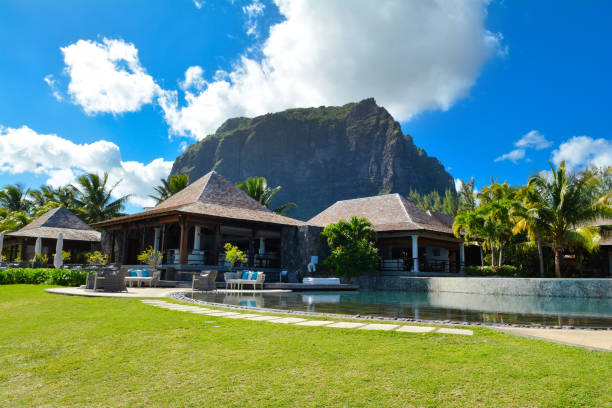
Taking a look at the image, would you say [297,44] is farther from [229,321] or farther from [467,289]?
[229,321]

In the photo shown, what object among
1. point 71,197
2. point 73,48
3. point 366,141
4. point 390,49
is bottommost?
point 71,197

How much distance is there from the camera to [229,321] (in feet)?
18.8

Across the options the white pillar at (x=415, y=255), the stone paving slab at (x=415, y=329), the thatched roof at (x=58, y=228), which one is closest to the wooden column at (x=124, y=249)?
the thatched roof at (x=58, y=228)

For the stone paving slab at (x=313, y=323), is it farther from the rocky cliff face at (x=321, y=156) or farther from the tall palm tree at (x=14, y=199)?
the rocky cliff face at (x=321, y=156)

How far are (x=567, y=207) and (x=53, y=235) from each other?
3073cm

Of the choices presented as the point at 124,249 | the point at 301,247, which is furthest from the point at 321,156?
the point at 301,247

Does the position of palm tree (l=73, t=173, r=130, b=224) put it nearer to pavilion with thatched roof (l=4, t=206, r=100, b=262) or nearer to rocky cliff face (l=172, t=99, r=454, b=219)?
pavilion with thatched roof (l=4, t=206, r=100, b=262)

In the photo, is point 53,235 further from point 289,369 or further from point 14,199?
point 289,369

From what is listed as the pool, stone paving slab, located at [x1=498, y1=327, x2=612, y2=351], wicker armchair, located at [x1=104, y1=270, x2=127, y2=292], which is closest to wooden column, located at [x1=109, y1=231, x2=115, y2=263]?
wicker armchair, located at [x1=104, y1=270, x2=127, y2=292]

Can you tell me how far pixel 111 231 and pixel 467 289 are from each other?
2200cm

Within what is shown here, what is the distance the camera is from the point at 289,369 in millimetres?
3211

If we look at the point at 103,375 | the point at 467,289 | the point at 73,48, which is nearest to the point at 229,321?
the point at 103,375

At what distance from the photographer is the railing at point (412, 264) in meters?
23.7

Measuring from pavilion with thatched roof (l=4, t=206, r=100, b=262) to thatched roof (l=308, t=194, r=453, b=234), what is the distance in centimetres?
1687
